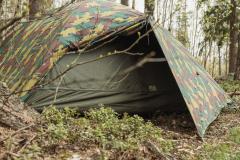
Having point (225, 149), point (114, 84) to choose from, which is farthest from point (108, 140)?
point (114, 84)

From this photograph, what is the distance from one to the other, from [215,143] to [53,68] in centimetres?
295

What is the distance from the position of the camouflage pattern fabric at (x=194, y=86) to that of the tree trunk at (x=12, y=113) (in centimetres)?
273

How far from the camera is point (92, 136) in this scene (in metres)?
5.28

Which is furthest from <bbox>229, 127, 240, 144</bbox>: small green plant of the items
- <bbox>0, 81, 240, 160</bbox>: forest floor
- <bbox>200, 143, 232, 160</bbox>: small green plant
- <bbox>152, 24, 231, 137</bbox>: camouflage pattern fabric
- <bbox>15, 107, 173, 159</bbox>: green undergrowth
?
<bbox>15, 107, 173, 159</bbox>: green undergrowth

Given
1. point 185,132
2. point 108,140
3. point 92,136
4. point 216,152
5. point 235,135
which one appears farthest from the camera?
point 185,132

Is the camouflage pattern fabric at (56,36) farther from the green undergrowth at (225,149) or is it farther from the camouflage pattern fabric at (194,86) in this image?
the green undergrowth at (225,149)

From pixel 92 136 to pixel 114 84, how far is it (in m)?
3.15

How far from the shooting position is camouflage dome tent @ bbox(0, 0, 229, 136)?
7.77 m

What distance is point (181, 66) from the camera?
27.0ft

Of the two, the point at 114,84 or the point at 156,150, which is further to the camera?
the point at 114,84

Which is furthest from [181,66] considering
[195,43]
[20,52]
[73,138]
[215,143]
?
[195,43]

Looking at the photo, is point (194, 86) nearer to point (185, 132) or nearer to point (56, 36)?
point (185, 132)

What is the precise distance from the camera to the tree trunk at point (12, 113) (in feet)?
15.5

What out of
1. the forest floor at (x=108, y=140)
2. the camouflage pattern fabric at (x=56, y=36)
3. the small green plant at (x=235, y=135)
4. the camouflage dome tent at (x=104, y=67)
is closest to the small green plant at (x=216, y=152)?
the forest floor at (x=108, y=140)
